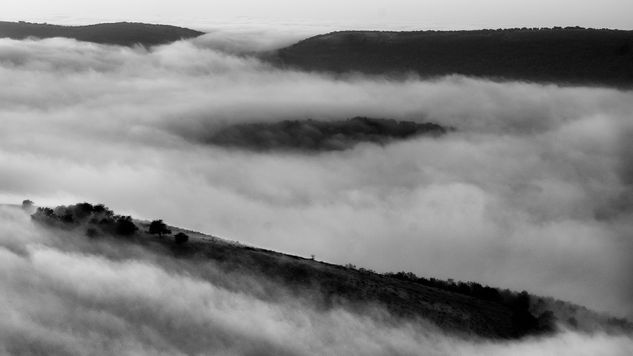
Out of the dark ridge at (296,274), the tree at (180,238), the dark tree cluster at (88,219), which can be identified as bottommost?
the dark ridge at (296,274)

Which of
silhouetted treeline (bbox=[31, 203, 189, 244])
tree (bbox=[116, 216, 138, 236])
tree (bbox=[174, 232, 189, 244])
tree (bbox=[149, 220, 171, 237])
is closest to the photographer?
silhouetted treeline (bbox=[31, 203, 189, 244])

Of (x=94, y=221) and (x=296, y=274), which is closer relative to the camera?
(x=94, y=221)

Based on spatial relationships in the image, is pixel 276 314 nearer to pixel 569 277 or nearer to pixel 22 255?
pixel 22 255

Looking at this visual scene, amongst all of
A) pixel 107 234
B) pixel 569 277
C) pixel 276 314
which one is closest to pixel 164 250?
pixel 107 234

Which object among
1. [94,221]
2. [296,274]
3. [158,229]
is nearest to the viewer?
[94,221]

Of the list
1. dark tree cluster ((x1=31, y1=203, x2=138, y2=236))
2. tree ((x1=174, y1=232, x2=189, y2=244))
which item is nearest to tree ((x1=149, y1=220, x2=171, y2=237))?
dark tree cluster ((x1=31, y1=203, x2=138, y2=236))

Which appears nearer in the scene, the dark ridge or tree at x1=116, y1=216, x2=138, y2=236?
the dark ridge

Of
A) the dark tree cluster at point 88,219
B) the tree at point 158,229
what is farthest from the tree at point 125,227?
the tree at point 158,229

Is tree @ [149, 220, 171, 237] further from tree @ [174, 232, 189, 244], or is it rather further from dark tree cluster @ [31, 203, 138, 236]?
tree @ [174, 232, 189, 244]

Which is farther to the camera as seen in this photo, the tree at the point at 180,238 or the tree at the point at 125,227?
the tree at the point at 180,238

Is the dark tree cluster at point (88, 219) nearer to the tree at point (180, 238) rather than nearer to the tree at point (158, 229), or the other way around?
the tree at point (158, 229)

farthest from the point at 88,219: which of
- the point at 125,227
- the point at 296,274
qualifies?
the point at 296,274

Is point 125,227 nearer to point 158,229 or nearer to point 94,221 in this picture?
point 94,221
